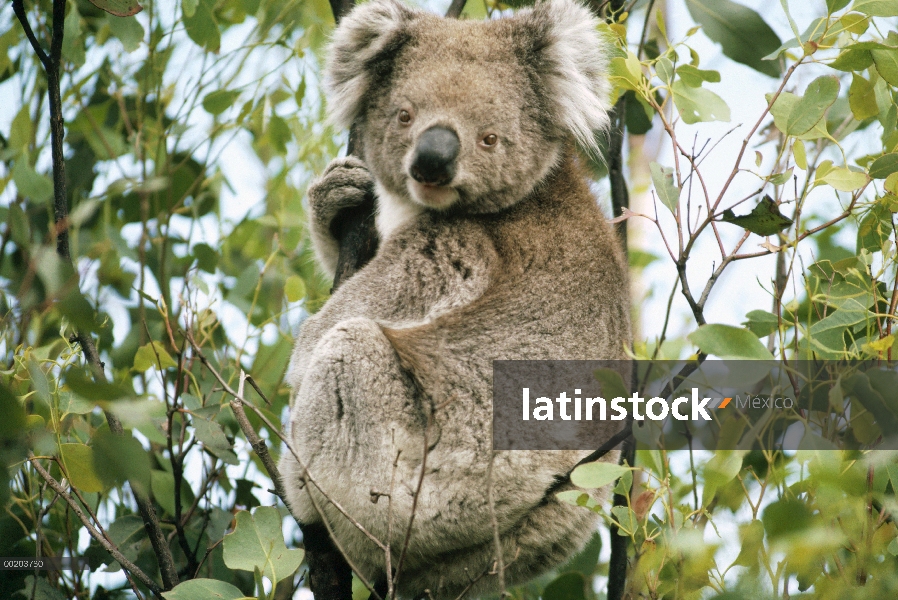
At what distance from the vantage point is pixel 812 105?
7.23ft

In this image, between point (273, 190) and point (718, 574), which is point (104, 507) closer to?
point (273, 190)

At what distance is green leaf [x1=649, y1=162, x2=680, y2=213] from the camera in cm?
235

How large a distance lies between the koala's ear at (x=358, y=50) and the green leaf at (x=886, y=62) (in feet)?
6.05

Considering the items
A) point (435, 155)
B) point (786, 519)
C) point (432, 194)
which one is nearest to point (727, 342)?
point (786, 519)

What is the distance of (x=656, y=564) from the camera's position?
1.90 meters

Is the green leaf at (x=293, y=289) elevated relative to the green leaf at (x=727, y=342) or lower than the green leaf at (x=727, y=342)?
elevated

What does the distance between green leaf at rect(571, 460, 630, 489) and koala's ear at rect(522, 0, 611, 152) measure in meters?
A: 1.78

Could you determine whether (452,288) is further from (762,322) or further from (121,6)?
(121,6)

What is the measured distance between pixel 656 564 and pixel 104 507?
2.31 metres

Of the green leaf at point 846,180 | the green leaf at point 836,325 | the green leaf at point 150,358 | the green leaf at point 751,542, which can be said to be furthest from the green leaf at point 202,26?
the green leaf at point 751,542

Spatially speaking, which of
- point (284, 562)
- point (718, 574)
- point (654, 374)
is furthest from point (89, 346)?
point (718, 574)

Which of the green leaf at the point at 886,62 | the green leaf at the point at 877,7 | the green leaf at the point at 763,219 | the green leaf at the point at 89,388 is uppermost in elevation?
the green leaf at the point at 877,7

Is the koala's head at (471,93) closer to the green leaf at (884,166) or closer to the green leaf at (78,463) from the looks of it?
the green leaf at (884,166)

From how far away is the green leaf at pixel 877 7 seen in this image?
2182 millimetres
